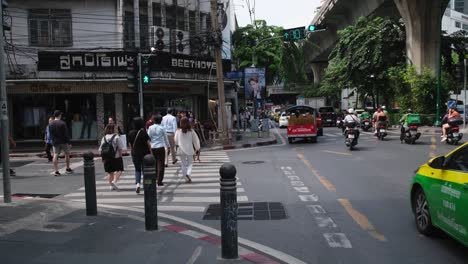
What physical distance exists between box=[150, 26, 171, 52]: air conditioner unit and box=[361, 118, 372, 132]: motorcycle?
46.2ft

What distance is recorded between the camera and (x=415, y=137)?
21.6m

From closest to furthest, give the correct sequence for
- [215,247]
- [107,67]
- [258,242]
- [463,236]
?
[463,236] < [215,247] < [258,242] < [107,67]

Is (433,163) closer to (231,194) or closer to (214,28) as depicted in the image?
(231,194)

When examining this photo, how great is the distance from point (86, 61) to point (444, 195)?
21.7 metres

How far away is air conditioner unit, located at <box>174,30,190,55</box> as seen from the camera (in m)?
28.4

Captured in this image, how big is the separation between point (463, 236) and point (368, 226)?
2.14 m

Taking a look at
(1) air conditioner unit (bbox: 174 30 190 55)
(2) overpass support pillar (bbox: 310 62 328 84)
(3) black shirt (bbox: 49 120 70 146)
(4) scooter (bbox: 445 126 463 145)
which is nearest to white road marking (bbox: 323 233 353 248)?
(3) black shirt (bbox: 49 120 70 146)

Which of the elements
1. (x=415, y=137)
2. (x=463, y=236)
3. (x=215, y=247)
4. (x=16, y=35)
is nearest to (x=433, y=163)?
(x=463, y=236)

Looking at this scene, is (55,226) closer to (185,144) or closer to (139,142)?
(139,142)

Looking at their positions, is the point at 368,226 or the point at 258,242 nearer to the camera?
the point at 258,242

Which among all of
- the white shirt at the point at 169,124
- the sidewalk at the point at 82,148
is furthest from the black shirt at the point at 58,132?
the sidewalk at the point at 82,148

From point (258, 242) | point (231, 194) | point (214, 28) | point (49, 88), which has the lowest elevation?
point (258, 242)

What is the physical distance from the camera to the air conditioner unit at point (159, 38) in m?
26.9

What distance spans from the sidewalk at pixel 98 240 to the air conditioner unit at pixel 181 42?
20355 millimetres
